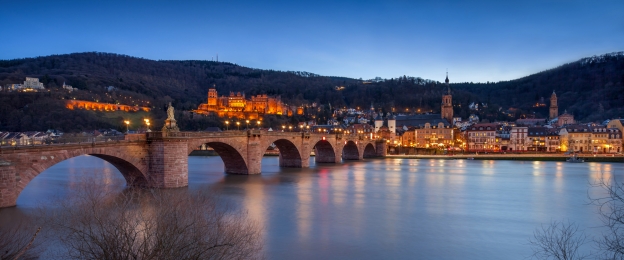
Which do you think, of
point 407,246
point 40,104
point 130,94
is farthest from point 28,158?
point 130,94

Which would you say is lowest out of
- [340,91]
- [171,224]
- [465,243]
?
[465,243]

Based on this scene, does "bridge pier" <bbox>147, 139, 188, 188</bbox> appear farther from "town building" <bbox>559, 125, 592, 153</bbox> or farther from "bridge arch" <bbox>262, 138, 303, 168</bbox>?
"town building" <bbox>559, 125, 592, 153</bbox>

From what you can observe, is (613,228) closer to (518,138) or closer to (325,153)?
(325,153)

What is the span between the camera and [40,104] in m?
64.9

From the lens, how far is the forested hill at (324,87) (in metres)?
107

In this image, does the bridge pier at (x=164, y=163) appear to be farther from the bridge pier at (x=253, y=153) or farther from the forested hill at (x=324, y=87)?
the forested hill at (x=324, y=87)

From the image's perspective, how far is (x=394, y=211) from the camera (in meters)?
20.9

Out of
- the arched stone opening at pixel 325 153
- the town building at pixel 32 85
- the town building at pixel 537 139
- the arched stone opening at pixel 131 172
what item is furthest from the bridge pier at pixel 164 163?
the town building at pixel 32 85

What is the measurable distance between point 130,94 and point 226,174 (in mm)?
78321

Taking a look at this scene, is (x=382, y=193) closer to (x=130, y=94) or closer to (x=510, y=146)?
(x=510, y=146)

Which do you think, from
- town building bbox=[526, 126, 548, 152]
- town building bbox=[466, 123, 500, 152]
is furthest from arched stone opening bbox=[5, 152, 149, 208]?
town building bbox=[526, 126, 548, 152]

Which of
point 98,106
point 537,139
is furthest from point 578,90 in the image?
point 98,106

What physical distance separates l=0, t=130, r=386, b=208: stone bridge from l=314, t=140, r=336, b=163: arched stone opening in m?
10.9

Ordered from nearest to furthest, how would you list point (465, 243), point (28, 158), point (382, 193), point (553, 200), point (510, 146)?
1. point (465, 243)
2. point (28, 158)
3. point (553, 200)
4. point (382, 193)
5. point (510, 146)
